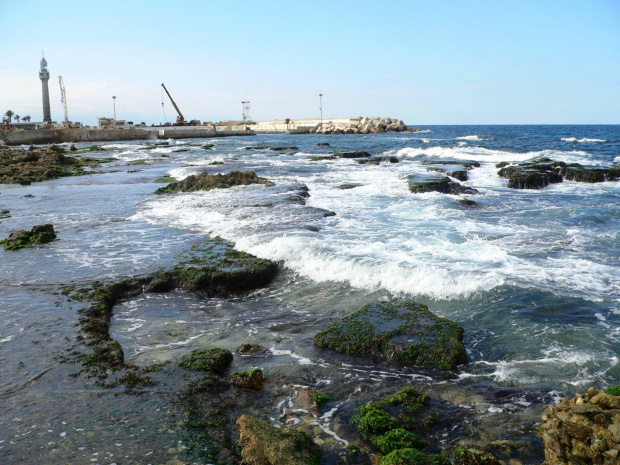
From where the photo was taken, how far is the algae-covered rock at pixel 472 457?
394 cm

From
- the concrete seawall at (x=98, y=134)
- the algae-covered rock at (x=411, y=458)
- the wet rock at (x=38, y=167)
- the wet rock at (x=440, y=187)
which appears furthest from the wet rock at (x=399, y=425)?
the concrete seawall at (x=98, y=134)

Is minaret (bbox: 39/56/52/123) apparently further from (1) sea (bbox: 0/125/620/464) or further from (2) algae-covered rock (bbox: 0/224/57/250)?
(2) algae-covered rock (bbox: 0/224/57/250)

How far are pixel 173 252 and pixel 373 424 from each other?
7314mm

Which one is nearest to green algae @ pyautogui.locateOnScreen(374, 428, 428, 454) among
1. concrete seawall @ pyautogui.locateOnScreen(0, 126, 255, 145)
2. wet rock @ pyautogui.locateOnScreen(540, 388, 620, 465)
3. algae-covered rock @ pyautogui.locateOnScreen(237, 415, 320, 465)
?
algae-covered rock @ pyautogui.locateOnScreen(237, 415, 320, 465)

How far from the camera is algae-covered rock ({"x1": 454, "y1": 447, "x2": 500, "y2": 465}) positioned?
3.94 metres

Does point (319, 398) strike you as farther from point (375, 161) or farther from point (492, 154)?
point (492, 154)

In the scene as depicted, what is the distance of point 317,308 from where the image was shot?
782 cm

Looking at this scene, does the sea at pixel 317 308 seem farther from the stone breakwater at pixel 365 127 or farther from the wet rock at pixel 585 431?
the stone breakwater at pixel 365 127

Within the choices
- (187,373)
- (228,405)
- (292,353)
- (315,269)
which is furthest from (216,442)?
(315,269)

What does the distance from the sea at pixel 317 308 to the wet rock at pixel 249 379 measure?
19 centimetres

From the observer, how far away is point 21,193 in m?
20.8

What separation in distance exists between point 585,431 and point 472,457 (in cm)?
92

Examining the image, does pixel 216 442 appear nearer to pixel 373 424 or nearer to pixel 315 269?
pixel 373 424

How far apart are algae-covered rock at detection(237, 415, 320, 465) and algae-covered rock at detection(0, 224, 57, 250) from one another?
9.33m
